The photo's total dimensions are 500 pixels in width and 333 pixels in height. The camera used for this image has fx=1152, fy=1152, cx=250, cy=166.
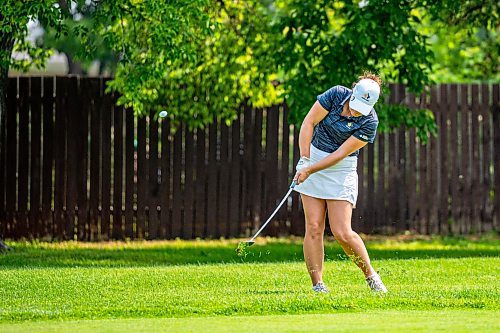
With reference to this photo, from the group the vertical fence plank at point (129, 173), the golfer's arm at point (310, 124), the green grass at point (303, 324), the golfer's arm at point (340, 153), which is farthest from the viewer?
the vertical fence plank at point (129, 173)

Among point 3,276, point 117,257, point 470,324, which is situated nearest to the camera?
point 470,324

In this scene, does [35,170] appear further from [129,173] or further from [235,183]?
[235,183]

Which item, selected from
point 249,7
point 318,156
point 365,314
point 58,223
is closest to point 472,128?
point 249,7

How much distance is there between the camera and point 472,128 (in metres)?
15.3

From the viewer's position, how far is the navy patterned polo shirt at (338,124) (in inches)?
348

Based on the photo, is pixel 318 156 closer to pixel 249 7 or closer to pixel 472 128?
pixel 249 7

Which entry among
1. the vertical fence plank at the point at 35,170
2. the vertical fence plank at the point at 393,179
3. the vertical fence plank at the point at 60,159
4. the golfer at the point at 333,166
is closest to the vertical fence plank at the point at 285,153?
the vertical fence plank at the point at 393,179

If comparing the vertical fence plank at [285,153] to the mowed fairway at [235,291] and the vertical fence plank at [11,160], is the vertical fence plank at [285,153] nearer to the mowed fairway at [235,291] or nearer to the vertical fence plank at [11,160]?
the mowed fairway at [235,291]

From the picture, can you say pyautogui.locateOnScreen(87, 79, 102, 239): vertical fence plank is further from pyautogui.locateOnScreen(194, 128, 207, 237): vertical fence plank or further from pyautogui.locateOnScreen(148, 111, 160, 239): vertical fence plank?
pyautogui.locateOnScreen(194, 128, 207, 237): vertical fence plank

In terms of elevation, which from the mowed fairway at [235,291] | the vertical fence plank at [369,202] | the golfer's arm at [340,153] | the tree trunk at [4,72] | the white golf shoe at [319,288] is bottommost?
the mowed fairway at [235,291]

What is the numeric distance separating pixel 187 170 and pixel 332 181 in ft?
19.4

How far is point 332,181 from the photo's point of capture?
29.4 feet

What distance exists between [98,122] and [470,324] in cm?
816

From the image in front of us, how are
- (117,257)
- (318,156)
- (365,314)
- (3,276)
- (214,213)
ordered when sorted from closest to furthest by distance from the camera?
(365,314) → (318,156) → (3,276) → (117,257) → (214,213)
